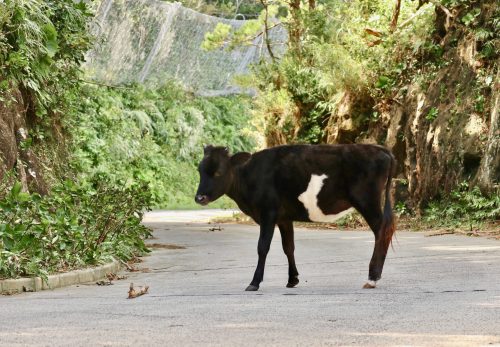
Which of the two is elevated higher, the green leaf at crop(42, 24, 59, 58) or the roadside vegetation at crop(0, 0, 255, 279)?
the green leaf at crop(42, 24, 59, 58)

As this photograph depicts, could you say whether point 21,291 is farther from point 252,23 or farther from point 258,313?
point 252,23

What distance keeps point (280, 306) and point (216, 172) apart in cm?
246

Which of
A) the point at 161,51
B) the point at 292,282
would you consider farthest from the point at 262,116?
Answer: the point at 292,282

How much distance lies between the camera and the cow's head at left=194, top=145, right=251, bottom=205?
12055mm

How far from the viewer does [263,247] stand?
1166cm

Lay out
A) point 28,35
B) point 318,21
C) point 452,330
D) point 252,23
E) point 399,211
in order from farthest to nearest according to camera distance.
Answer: point 252,23 → point 318,21 → point 399,211 → point 28,35 → point 452,330

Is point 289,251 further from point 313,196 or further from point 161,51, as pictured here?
point 161,51

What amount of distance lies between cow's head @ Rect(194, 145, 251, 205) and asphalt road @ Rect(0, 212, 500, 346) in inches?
40.4

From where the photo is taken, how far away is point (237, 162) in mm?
12141

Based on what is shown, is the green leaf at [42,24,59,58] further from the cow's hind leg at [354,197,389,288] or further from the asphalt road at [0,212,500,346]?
the cow's hind leg at [354,197,389,288]

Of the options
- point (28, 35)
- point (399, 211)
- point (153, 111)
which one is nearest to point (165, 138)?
point (153, 111)

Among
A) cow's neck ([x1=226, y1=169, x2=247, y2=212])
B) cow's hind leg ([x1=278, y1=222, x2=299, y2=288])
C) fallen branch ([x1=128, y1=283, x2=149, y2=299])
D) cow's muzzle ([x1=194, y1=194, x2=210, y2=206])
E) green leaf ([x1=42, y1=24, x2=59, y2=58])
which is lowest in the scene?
fallen branch ([x1=128, y1=283, x2=149, y2=299])

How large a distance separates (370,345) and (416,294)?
340 centimetres

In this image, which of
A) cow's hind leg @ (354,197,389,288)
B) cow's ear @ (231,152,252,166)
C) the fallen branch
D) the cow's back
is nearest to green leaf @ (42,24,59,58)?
cow's ear @ (231,152,252,166)
